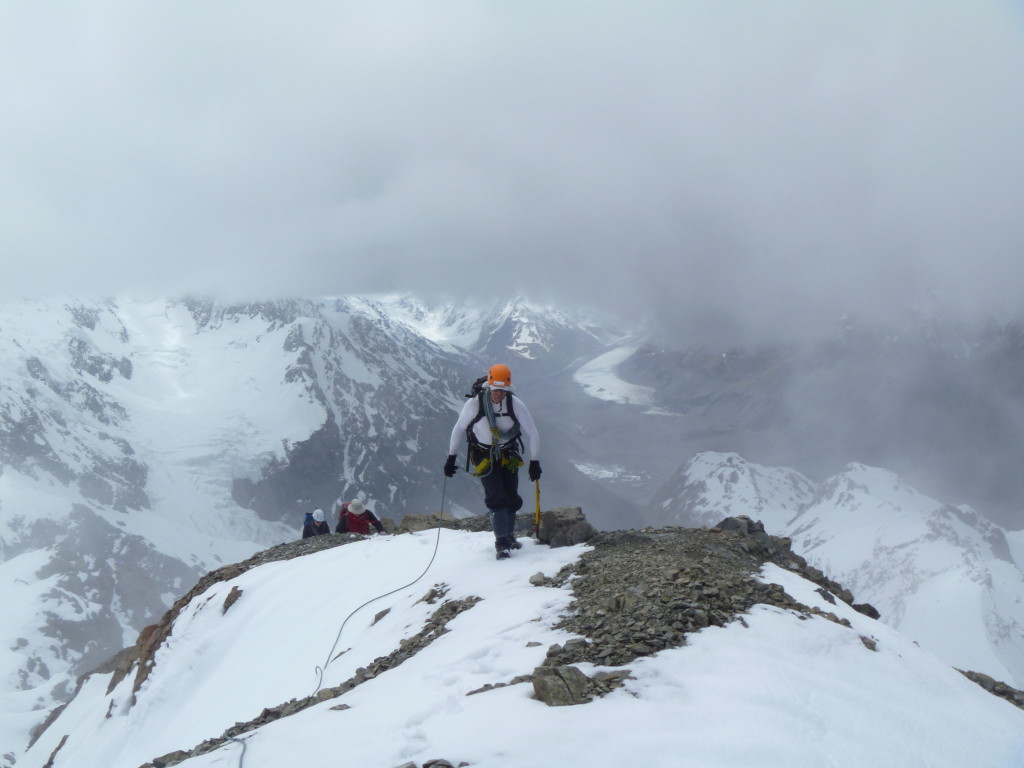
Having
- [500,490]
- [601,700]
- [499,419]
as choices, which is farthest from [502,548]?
[601,700]

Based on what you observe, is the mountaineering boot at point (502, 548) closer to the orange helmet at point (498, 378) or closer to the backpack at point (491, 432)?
the backpack at point (491, 432)

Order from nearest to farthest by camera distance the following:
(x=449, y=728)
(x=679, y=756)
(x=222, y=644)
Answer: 1. (x=679, y=756)
2. (x=449, y=728)
3. (x=222, y=644)

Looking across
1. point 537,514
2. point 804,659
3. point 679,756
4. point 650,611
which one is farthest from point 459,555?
point 679,756

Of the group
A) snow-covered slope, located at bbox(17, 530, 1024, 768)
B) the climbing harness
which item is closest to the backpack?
the climbing harness

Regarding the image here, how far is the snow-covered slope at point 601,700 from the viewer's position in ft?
18.9

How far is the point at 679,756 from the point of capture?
18.0 feet

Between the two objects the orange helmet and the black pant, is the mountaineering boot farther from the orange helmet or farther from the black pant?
the orange helmet

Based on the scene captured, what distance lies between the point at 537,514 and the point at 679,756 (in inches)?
365

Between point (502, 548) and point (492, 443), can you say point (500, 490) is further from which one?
point (502, 548)

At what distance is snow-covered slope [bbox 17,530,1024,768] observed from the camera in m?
5.77

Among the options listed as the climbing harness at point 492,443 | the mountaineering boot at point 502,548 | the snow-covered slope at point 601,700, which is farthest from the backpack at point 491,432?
the snow-covered slope at point 601,700

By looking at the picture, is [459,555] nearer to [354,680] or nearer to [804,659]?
[354,680]

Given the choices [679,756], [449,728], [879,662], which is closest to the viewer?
[679,756]

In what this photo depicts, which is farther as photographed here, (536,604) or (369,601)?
(369,601)
